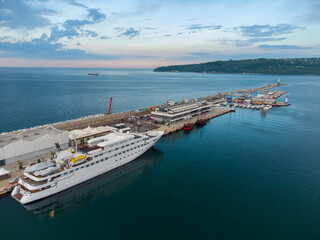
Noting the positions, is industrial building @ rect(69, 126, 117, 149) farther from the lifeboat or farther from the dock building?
the dock building

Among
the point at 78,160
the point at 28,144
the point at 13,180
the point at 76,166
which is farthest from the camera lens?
the point at 28,144

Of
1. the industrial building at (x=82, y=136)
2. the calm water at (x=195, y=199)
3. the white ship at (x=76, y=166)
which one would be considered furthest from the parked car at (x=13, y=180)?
the industrial building at (x=82, y=136)

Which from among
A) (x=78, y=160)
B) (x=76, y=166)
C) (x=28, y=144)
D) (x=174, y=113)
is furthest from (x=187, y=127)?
(x=28, y=144)

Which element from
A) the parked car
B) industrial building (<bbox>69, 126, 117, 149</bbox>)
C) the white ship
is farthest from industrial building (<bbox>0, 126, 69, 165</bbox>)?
the parked car

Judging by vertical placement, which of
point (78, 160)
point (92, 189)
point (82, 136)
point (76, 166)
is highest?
point (82, 136)

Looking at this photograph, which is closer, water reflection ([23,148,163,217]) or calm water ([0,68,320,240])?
calm water ([0,68,320,240])

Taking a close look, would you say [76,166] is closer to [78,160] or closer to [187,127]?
[78,160]

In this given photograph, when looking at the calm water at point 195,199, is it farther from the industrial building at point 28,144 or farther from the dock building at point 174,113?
the dock building at point 174,113
